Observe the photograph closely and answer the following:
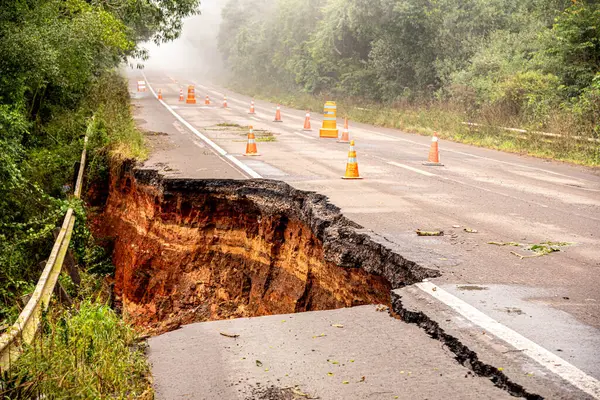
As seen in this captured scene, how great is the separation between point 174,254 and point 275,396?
6780mm

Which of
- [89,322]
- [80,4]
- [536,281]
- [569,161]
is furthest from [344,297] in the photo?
[80,4]

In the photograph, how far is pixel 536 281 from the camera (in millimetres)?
5246

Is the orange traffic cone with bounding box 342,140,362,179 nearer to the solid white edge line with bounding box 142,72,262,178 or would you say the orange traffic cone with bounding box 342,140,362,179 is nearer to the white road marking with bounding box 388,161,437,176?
the solid white edge line with bounding box 142,72,262,178

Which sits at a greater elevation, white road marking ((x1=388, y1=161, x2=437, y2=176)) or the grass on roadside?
the grass on roadside

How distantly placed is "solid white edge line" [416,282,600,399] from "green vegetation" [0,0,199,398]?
7.48ft

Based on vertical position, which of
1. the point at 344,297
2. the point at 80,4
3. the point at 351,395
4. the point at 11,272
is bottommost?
the point at 11,272

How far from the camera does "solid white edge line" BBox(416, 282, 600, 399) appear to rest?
3.40 meters

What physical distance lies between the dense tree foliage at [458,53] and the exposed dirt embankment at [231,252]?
1021cm

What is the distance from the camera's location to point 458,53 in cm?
2700

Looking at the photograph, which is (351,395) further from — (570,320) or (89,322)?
(89,322)

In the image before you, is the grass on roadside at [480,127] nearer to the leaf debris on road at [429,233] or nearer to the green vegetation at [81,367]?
the leaf debris on road at [429,233]

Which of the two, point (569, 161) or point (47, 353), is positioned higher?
point (569, 161)

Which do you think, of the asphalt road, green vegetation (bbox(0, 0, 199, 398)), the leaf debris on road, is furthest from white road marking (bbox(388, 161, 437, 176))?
green vegetation (bbox(0, 0, 199, 398))

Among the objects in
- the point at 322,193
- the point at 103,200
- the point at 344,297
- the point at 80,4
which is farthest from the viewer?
the point at 80,4
